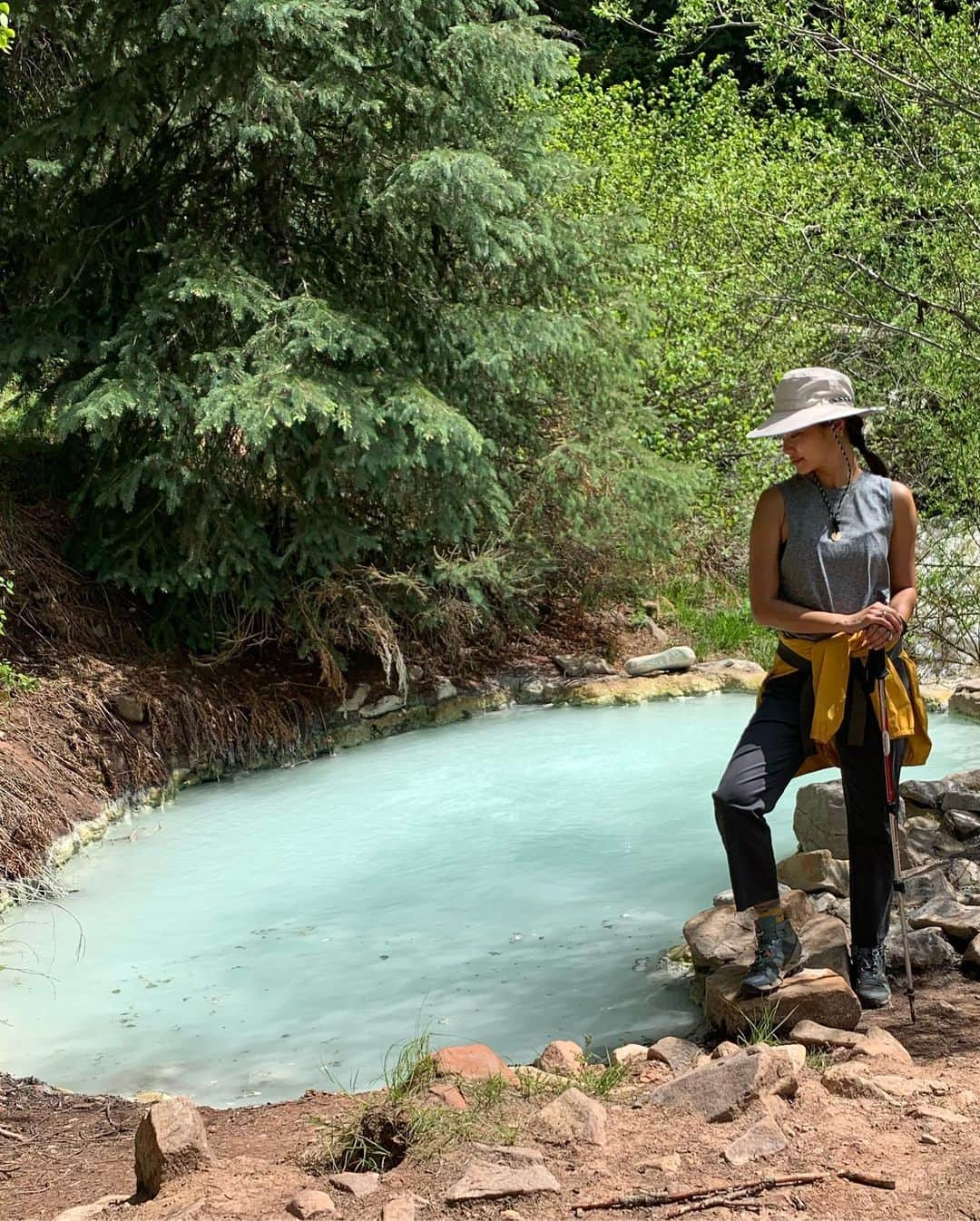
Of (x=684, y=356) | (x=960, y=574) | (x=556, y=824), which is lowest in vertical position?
(x=556, y=824)

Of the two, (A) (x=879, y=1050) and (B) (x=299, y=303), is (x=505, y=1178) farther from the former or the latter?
(B) (x=299, y=303)

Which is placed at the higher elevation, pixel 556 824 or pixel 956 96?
pixel 956 96

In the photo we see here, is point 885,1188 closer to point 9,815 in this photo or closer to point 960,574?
point 960,574

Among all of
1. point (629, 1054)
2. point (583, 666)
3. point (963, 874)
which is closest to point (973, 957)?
point (963, 874)

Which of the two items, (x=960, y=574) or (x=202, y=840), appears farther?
(x=202, y=840)

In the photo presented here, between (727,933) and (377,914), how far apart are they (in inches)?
78.0

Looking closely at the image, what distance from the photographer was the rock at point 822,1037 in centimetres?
387

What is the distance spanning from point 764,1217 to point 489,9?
368 inches

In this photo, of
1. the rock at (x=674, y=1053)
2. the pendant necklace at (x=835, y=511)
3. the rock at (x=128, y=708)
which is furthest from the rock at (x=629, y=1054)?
the rock at (x=128, y=708)

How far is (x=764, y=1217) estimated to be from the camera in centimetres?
279

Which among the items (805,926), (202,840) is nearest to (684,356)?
(202,840)

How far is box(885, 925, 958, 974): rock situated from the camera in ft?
15.9

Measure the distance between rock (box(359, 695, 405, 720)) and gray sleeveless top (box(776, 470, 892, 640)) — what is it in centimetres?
641

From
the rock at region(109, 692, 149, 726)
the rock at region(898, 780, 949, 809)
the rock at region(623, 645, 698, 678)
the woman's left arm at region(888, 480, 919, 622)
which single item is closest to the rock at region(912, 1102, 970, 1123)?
the woman's left arm at region(888, 480, 919, 622)
